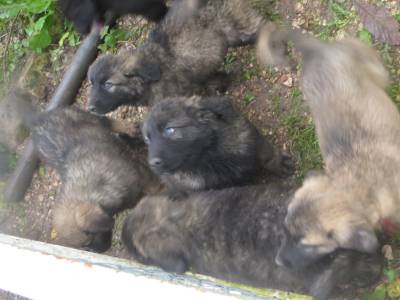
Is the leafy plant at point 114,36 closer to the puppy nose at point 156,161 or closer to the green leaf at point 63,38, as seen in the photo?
the green leaf at point 63,38

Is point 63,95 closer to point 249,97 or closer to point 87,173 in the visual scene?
point 87,173

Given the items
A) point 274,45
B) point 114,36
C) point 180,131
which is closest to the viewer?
point 180,131

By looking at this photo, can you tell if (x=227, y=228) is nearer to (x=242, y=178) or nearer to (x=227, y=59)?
(x=242, y=178)

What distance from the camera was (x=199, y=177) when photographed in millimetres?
3826

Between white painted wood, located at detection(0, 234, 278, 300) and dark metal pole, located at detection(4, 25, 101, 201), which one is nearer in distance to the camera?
white painted wood, located at detection(0, 234, 278, 300)

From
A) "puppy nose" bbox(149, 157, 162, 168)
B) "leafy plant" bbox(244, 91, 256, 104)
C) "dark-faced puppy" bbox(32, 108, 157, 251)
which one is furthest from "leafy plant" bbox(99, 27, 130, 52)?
"puppy nose" bbox(149, 157, 162, 168)

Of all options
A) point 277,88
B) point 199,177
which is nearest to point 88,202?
point 199,177

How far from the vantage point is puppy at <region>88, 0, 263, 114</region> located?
4.01m

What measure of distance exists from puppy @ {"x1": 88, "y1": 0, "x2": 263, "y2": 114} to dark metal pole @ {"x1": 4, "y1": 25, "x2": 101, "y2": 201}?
1.23m

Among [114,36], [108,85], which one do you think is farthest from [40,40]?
[108,85]

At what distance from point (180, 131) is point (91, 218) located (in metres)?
1.12

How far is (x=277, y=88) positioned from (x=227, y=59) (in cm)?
61

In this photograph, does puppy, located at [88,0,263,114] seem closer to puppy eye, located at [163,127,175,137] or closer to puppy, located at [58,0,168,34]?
puppy, located at [58,0,168,34]

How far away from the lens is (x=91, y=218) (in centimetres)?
398
